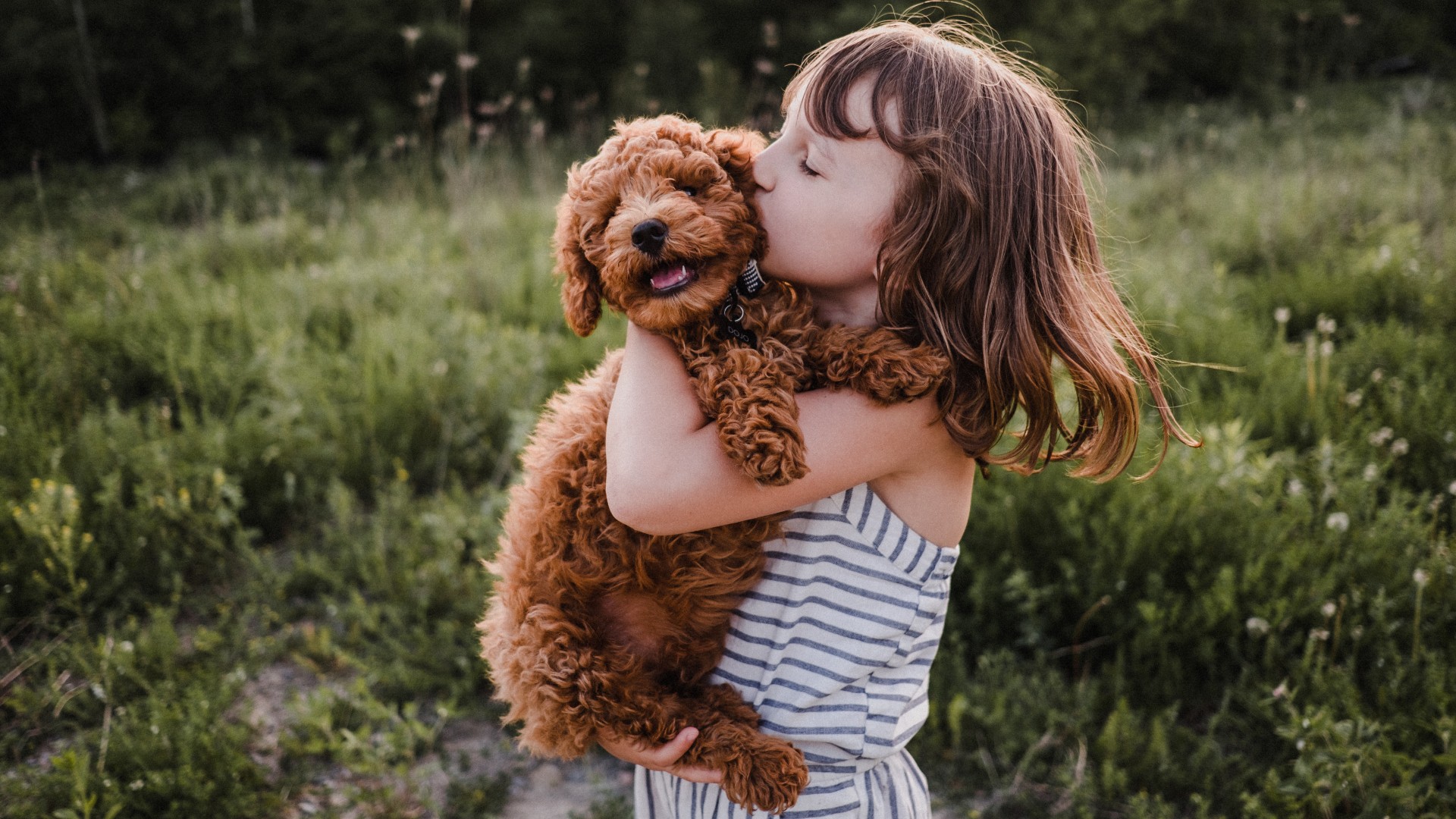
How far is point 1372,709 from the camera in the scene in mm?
2289

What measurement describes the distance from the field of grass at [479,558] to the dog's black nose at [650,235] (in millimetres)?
1072

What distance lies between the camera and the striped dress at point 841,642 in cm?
141

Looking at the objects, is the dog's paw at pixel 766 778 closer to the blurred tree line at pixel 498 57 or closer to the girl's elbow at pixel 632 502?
the girl's elbow at pixel 632 502

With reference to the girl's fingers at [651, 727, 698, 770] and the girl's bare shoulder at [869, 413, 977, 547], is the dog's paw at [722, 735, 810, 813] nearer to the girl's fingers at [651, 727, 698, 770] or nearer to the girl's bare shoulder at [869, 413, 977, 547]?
the girl's fingers at [651, 727, 698, 770]

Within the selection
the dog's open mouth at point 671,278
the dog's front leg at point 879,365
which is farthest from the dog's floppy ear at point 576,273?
the dog's front leg at point 879,365

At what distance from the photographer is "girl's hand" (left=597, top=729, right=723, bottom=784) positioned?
1.39 m

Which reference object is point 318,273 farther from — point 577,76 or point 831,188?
point 577,76

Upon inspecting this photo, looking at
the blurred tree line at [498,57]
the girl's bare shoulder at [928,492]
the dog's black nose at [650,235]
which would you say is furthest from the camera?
the blurred tree line at [498,57]

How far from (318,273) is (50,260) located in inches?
49.9

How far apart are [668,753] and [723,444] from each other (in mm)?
515

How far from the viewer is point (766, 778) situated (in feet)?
4.46

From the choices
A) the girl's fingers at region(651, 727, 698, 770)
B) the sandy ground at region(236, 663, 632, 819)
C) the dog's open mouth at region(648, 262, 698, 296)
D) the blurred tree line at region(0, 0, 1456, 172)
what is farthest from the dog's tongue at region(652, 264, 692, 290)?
the blurred tree line at region(0, 0, 1456, 172)

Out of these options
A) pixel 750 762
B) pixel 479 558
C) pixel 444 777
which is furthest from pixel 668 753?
pixel 444 777

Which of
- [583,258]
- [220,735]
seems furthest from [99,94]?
[583,258]
